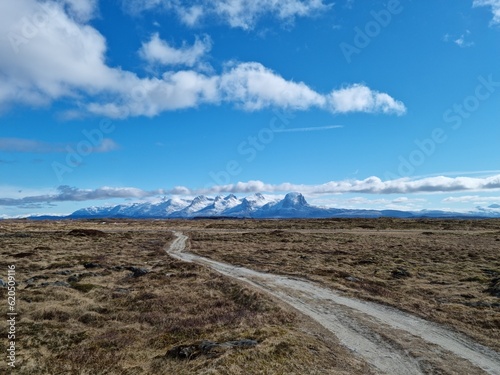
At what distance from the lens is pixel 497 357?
14.8 m

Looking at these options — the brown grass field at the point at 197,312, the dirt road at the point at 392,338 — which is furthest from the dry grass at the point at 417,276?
the dirt road at the point at 392,338

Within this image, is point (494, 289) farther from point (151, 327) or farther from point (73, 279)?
point (73, 279)

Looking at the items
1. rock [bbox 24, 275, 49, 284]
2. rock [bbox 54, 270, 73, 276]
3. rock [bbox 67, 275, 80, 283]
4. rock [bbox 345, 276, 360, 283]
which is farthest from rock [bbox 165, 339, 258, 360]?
rock [bbox 54, 270, 73, 276]

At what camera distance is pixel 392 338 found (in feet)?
55.3

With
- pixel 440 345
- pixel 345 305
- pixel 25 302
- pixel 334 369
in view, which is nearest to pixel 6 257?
pixel 25 302

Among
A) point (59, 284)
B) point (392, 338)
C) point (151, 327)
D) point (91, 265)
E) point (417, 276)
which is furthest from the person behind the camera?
point (91, 265)

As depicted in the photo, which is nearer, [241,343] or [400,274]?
[241,343]

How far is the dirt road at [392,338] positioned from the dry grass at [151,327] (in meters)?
1.46

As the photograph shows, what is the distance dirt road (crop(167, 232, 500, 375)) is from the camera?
545 inches

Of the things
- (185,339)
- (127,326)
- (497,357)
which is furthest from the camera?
(127,326)

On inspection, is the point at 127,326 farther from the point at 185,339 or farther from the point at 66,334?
the point at 185,339

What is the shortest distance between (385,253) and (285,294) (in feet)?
107

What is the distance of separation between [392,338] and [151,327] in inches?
529

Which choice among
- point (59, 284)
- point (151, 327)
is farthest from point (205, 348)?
point (59, 284)
